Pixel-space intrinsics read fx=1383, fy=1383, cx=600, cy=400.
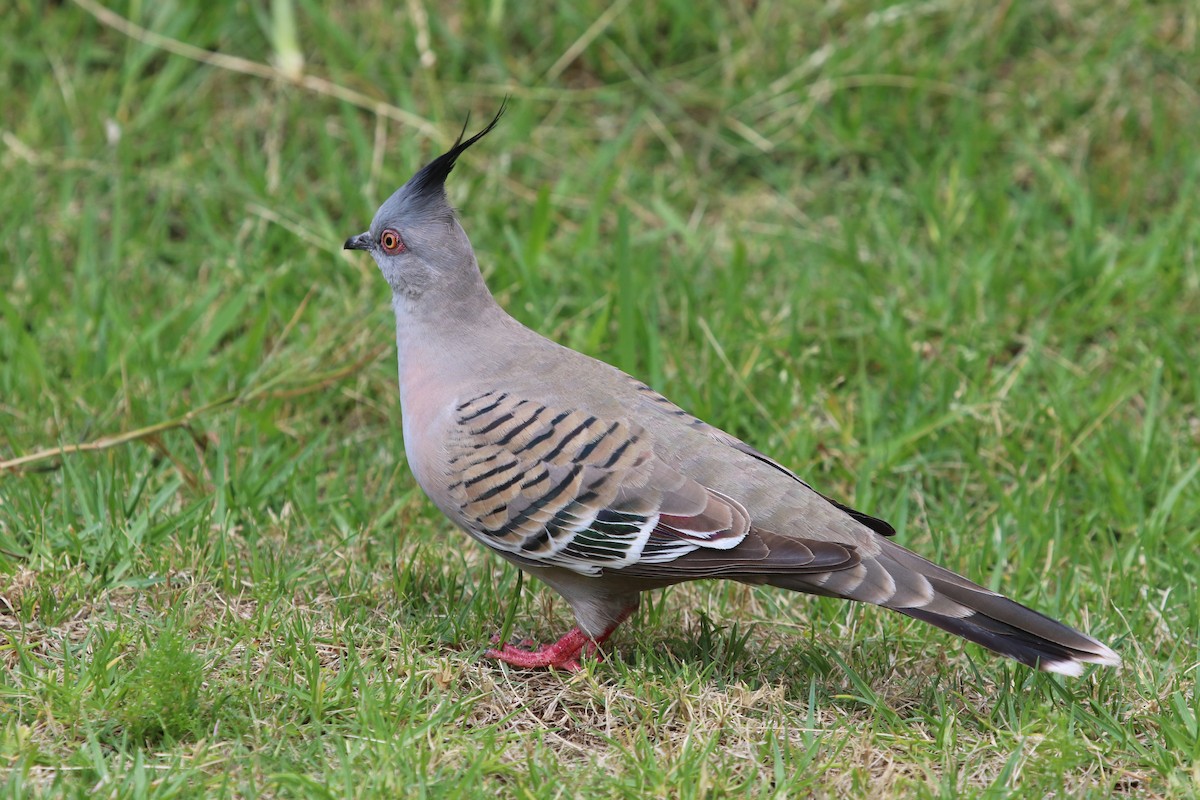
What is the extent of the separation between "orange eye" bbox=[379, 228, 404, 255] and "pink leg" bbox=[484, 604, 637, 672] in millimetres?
1245

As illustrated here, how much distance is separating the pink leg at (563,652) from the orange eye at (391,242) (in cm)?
125

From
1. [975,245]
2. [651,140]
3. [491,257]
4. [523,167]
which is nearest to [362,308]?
[491,257]

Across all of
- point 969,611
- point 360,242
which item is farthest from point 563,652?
point 360,242

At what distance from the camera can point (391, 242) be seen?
4219 millimetres

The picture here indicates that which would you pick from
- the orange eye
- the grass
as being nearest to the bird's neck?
the orange eye

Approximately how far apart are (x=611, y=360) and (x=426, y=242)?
1421 mm

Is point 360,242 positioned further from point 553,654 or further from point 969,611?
point 969,611

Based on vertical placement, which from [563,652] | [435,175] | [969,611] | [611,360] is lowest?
[563,652]

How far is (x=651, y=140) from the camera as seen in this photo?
6.88 m

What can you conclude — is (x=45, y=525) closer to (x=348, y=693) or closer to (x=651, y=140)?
(x=348, y=693)

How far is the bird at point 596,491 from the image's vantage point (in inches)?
138

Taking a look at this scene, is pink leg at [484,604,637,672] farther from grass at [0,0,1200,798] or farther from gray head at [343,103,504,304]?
gray head at [343,103,504,304]

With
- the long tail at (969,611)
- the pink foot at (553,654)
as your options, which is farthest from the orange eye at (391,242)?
the long tail at (969,611)

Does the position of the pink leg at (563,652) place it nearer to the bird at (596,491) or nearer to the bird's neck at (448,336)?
the bird at (596,491)
